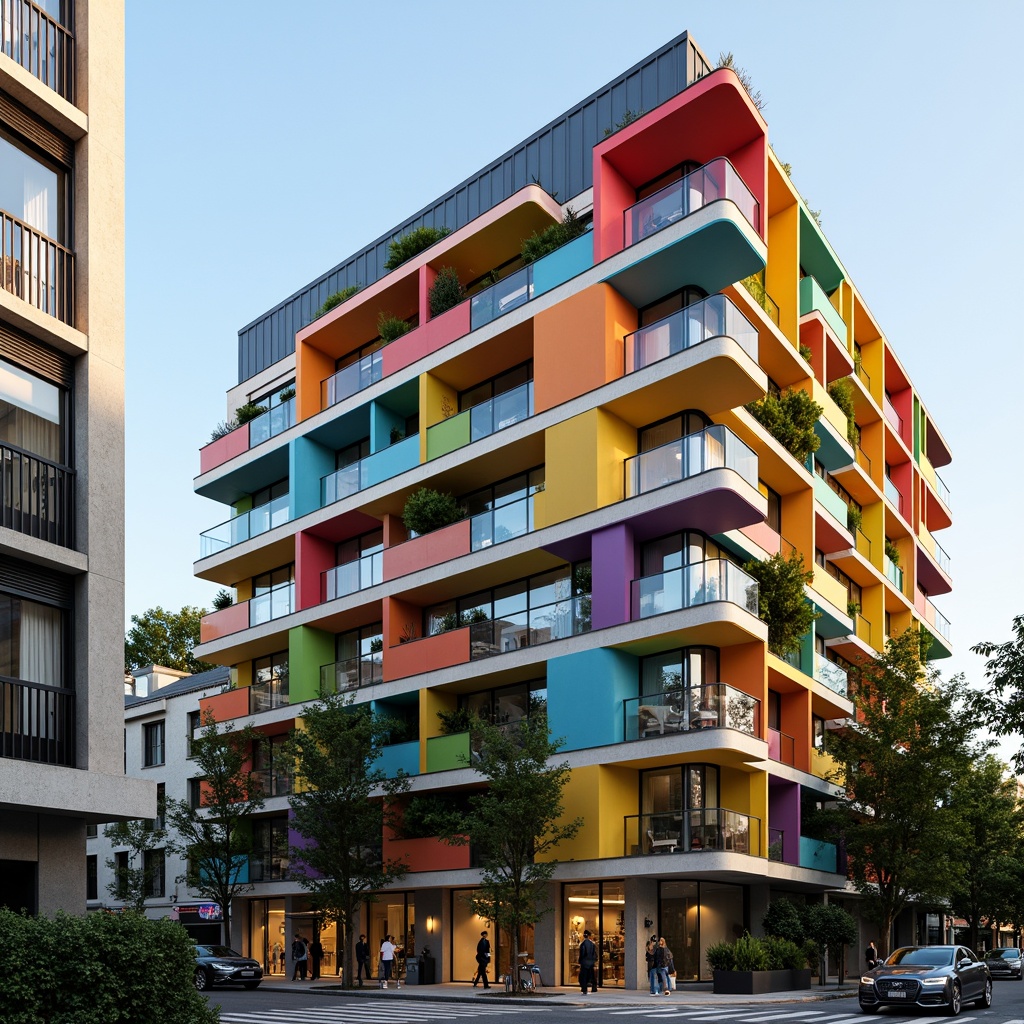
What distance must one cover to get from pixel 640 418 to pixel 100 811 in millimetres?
22788

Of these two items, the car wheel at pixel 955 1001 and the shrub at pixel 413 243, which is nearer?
the car wheel at pixel 955 1001

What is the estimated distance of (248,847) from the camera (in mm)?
44031

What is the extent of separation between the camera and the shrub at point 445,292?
41.6 metres

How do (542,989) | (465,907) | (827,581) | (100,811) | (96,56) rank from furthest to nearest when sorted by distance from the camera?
(827,581), (465,907), (542,989), (96,56), (100,811)

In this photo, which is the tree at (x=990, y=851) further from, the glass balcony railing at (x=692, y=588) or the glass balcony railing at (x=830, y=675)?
the glass balcony railing at (x=692, y=588)

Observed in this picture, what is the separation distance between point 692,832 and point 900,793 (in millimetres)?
10350

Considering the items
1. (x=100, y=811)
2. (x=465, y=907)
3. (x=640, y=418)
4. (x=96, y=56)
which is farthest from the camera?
(x=465, y=907)

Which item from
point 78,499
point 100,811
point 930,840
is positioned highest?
point 78,499

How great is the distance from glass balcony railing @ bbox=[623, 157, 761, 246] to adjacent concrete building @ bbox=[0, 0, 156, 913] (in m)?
18.9

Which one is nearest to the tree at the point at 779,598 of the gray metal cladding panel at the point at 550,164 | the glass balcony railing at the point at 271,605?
the gray metal cladding panel at the point at 550,164

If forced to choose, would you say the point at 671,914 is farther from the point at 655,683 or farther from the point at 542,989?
the point at 655,683

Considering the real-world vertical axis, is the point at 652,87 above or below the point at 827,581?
above

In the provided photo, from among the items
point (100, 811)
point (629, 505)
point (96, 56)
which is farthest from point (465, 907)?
point (96, 56)

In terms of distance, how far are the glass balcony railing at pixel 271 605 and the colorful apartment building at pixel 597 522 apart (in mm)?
120
